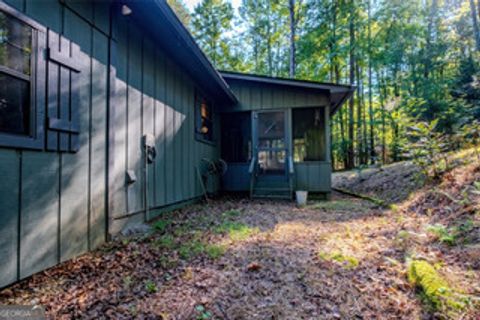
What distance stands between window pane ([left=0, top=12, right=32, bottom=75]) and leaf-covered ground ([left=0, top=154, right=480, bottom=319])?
1794mm

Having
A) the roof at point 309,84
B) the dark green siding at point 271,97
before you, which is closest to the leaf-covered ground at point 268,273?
the roof at point 309,84

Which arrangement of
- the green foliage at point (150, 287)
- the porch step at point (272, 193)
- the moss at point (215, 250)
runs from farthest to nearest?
the porch step at point (272, 193)
the moss at point (215, 250)
the green foliage at point (150, 287)

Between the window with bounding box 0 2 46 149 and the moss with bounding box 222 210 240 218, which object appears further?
the moss with bounding box 222 210 240 218

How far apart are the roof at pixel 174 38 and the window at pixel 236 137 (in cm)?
201

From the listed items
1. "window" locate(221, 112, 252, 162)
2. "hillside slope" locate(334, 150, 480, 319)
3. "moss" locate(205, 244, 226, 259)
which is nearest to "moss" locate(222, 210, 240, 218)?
"moss" locate(205, 244, 226, 259)

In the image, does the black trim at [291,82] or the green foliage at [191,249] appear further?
the black trim at [291,82]

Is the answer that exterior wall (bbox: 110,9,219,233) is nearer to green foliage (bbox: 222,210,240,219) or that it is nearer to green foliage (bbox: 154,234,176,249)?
green foliage (bbox: 154,234,176,249)

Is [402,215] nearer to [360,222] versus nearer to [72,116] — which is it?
[360,222]

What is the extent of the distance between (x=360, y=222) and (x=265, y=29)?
52.3 ft

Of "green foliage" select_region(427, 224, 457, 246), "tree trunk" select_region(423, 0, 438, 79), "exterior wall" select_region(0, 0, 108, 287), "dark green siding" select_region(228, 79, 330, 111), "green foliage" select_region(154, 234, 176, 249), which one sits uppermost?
"tree trunk" select_region(423, 0, 438, 79)

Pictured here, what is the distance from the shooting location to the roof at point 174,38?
10.8ft

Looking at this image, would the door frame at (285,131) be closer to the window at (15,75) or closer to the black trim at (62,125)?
the black trim at (62,125)

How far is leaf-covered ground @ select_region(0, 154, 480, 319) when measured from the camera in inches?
63.2

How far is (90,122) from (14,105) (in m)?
0.77
